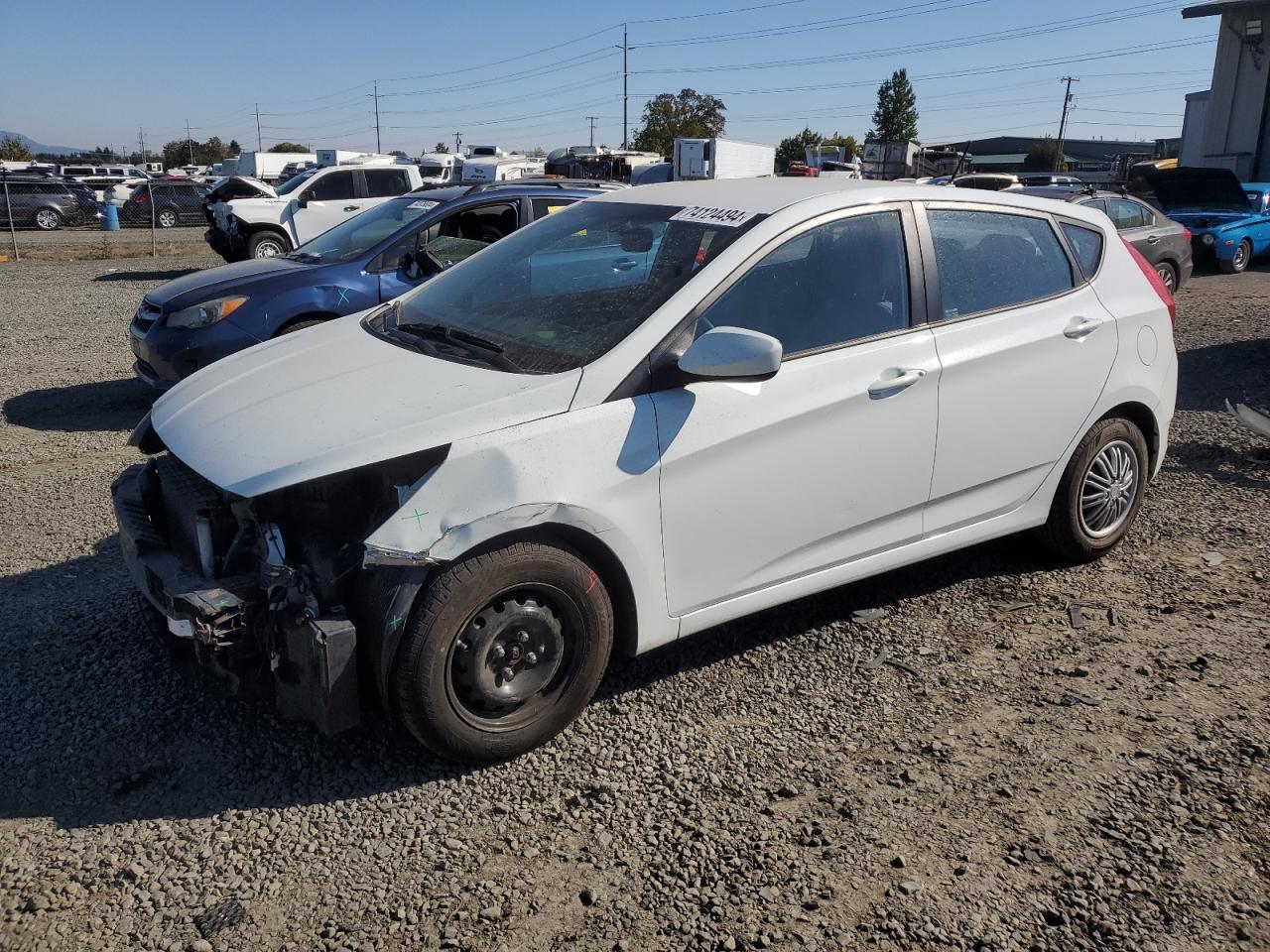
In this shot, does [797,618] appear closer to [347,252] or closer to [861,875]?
[861,875]

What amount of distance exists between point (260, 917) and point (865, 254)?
9.89 feet

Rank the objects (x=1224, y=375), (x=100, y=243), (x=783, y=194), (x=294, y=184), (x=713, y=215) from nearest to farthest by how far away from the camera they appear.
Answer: (x=713, y=215) → (x=783, y=194) → (x=1224, y=375) → (x=294, y=184) → (x=100, y=243)

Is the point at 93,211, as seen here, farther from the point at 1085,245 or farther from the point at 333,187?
the point at 1085,245

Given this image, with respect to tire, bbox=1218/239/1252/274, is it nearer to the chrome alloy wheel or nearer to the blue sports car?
the blue sports car

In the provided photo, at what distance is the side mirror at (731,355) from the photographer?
127 inches

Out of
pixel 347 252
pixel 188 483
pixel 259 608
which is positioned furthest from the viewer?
pixel 347 252

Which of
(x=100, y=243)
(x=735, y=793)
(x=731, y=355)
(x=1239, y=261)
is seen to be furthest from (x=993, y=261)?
(x=100, y=243)

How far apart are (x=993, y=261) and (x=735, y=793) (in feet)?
8.22

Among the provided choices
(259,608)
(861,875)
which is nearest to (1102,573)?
(861,875)

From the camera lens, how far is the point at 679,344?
3.37 metres

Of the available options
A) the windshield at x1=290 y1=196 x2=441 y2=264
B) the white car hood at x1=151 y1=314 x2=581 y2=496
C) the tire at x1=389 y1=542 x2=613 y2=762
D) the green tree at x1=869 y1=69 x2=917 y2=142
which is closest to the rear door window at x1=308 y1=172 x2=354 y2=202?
the windshield at x1=290 y1=196 x2=441 y2=264

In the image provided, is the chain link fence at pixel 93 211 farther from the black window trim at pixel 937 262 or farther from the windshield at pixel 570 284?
the black window trim at pixel 937 262

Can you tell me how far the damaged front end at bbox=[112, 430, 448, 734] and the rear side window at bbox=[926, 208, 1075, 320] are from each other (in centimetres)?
227

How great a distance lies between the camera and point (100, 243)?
84.2 ft
